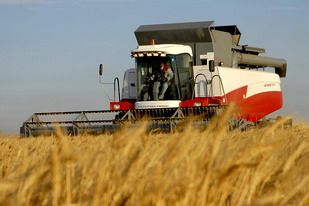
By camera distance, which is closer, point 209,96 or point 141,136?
point 141,136

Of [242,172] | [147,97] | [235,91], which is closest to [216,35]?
[235,91]

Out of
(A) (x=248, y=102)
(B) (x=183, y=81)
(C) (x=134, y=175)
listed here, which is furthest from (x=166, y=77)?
(C) (x=134, y=175)

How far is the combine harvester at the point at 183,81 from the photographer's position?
1719cm

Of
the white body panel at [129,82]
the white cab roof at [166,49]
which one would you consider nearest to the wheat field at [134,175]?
the white cab roof at [166,49]

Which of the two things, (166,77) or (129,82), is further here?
(129,82)

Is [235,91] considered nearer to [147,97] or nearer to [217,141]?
[147,97]

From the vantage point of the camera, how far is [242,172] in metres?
2.22

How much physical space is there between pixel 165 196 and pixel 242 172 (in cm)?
60

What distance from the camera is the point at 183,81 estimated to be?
18078 mm

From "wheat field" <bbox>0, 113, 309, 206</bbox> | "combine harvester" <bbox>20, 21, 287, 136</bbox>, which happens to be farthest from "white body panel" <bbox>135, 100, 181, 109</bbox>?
"wheat field" <bbox>0, 113, 309, 206</bbox>

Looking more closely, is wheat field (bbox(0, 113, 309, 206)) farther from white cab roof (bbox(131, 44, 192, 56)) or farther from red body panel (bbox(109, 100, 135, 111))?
red body panel (bbox(109, 100, 135, 111))

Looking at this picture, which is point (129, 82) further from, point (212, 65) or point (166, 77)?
point (212, 65)

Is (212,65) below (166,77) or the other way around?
the other way around

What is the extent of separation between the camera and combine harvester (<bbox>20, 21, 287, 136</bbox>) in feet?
56.4
